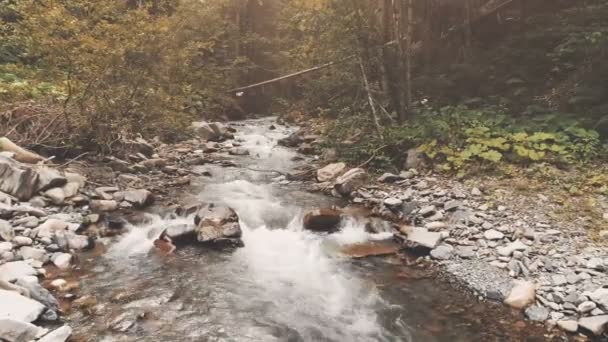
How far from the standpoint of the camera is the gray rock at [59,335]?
144 inches

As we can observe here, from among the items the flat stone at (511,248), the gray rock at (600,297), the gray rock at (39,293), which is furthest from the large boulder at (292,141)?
the gray rock at (600,297)

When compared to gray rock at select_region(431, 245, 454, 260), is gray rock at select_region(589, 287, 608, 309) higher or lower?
lower

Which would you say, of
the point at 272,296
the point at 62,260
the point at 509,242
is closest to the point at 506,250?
the point at 509,242

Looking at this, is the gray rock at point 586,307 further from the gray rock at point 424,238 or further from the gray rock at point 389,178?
the gray rock at point 389,178

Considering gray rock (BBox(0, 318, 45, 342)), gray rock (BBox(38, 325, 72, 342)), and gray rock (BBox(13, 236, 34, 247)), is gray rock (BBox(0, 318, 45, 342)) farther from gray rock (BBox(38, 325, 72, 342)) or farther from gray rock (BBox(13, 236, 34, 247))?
gray rock (BBox(13, 236, 34, 247))

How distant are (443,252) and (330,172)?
4.46 metres

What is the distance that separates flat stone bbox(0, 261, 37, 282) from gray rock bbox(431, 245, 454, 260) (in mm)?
5193

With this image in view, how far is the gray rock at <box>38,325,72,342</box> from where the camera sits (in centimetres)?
366

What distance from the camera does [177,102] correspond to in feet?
35.7

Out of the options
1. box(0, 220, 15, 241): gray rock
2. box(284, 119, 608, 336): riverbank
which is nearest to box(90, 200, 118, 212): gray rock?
box(0, 220, 15, 241): gray rock

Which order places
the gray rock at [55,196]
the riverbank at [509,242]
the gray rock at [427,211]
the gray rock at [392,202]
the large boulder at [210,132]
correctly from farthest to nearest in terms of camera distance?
the large boulder at [210,132], the gray rock at [392,202], the gray rock at [427,211], the gray rock at [55,196], the riverbank at [509,242]

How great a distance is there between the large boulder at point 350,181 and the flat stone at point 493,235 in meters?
3.30

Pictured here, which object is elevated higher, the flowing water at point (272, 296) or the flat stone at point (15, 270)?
the flat stone at point (15, 270)

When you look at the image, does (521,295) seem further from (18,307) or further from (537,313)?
(18,307)
